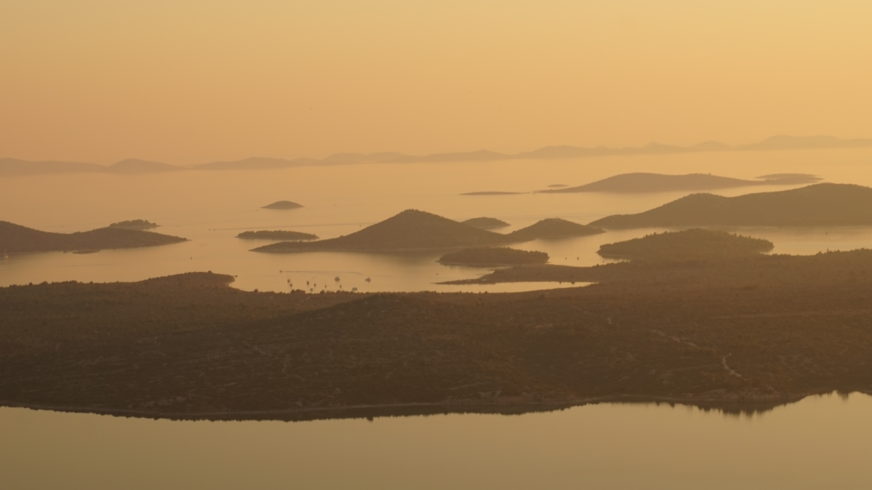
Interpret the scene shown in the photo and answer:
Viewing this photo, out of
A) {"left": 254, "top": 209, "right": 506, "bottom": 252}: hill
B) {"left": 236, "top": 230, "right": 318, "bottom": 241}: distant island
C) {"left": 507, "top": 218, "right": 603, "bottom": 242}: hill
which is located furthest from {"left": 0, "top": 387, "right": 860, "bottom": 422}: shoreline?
{"left": 236, "top": 230, "right": 318, "bottom": 241}: distant island

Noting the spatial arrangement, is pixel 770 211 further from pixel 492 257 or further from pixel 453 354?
pixel 453 354

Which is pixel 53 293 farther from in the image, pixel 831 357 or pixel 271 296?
pixel 831 357

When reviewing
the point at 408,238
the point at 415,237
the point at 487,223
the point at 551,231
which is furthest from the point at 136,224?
the point at 551,231

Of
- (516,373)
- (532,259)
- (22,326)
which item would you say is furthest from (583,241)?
(516,373)

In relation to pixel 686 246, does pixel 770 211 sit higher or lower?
higher

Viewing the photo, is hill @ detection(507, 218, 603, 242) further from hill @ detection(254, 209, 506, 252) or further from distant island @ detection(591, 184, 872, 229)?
distant island @ detection(591, 184, 872, 229)

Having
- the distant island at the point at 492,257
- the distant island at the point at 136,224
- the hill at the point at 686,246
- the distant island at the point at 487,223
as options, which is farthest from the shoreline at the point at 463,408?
the distant island at the point at 136,224
